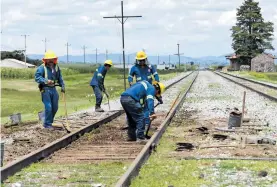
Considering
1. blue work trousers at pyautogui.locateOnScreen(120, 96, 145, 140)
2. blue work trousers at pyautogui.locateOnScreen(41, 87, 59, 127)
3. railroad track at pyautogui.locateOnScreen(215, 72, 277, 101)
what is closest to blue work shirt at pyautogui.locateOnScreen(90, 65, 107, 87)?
blue work trousers at pyautogui.locateOnScreen(41, 87, 59, 127)

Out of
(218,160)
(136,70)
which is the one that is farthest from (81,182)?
(136,70)

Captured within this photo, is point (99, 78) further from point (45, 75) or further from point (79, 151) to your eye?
point (79, 151)

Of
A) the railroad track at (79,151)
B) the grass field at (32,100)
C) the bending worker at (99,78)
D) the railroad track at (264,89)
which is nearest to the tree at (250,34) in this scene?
the grass field at (32,100)

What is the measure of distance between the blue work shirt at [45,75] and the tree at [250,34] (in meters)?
90.7

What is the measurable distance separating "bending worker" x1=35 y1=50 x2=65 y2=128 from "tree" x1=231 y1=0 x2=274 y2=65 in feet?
298

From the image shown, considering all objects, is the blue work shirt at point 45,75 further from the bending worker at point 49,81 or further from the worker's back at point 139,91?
the worker's back at point 139,91

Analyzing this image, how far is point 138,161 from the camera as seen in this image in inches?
320

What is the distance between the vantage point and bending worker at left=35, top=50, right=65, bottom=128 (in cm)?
1266

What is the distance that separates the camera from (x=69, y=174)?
7918 millimetres

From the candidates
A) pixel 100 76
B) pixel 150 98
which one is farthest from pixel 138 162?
pixel 100 76

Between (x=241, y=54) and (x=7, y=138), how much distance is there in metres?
92.6

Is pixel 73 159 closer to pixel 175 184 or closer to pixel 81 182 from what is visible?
pixel 81 182

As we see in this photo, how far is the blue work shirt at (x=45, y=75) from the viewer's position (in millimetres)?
12617

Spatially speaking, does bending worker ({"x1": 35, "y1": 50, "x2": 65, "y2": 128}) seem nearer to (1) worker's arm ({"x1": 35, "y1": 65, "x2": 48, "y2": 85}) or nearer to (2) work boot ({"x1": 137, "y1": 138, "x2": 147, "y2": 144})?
(1) worker's arm ({"x1": 35, "y1": 65, "x2": 48, "y2": 85})
